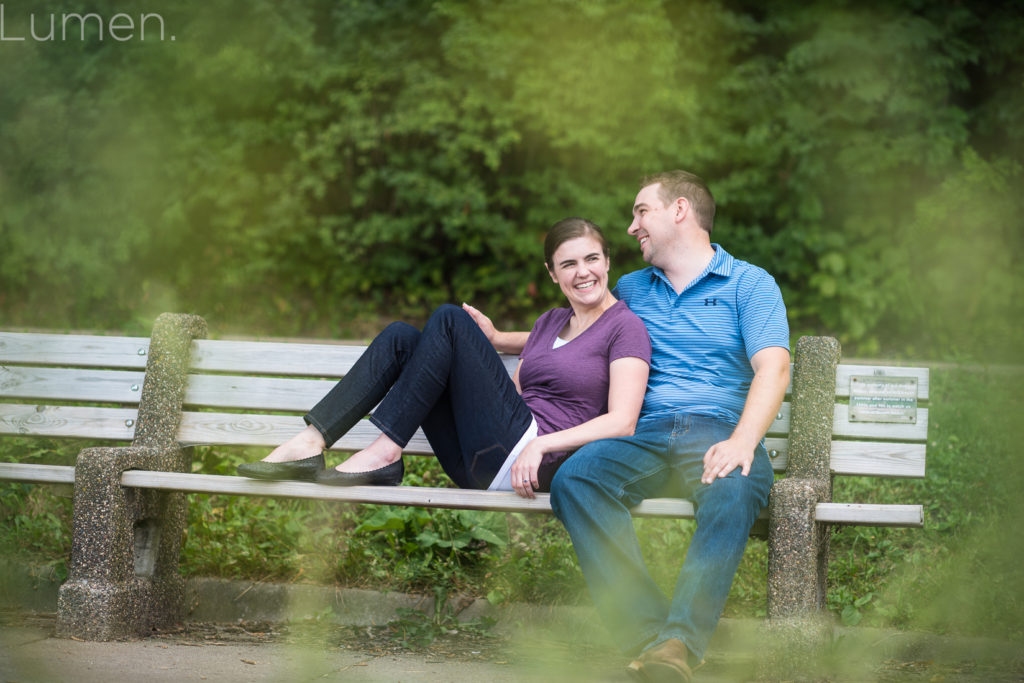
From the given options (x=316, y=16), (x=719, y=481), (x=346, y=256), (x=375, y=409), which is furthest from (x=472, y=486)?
(x=316, y=16)

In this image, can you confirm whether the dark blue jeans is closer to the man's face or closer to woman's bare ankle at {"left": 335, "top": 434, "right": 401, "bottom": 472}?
woman's bare ankle at {"left": 335, "top": 434, "right": 401, "bottom": 472}

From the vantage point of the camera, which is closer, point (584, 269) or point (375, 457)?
point (375, 457)

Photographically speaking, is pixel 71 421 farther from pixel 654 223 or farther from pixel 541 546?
pixel 654 223

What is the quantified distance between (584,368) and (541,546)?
883 mm

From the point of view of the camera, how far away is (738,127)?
7.21m

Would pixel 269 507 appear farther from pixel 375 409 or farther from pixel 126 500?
pixel 375 409

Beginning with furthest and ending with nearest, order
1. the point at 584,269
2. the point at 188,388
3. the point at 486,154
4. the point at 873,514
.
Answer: the point at 486,154, the point at 188,388, the point at 584,269, the point at 873,514

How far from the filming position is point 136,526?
3479mm

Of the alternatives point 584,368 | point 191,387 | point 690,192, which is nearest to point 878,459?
point 584,368

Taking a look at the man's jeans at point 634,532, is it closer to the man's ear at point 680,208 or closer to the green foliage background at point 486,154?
the man's ear at point 680,208

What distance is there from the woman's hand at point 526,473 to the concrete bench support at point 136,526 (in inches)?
52.8

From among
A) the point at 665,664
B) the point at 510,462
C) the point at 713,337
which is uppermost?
the point at 713,337

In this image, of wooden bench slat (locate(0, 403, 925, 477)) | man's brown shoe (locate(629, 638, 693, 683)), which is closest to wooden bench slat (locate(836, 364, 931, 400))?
man's brown shoe (locate(629, 638, 693, 683))

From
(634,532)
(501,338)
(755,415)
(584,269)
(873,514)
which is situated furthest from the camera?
(501,338)
